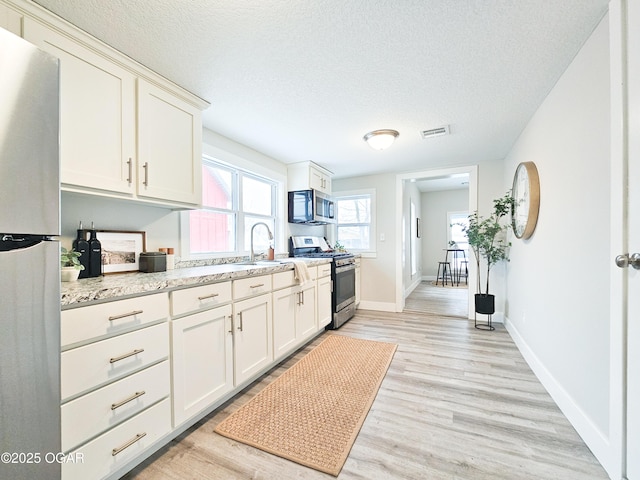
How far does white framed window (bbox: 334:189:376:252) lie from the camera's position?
4625 mm

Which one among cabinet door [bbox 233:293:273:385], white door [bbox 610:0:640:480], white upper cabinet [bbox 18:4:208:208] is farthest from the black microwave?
white door [bbox 610:0:640:480]

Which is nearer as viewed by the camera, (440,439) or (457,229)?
(440,439)

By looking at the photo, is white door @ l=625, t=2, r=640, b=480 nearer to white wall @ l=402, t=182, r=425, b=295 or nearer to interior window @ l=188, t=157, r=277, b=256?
interior window @ l=188, t=157, r=277, b=256

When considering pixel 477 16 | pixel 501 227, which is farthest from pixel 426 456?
pixel 501 227

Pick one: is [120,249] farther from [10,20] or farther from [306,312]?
[306,312]

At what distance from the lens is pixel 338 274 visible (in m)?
3.61

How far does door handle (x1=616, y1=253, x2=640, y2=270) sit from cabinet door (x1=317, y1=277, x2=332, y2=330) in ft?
8.13

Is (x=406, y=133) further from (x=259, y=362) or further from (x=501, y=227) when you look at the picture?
(x=259, y=362)

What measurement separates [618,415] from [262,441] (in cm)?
176

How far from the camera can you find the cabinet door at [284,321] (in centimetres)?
237

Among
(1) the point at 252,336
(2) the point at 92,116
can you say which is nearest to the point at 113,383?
(1) the point at 252,336

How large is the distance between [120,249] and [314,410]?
1.77 meters

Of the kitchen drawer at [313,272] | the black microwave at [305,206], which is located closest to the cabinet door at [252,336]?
the kitchen drawer at [313,272]

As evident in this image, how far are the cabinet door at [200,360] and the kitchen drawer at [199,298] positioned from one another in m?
0.04
